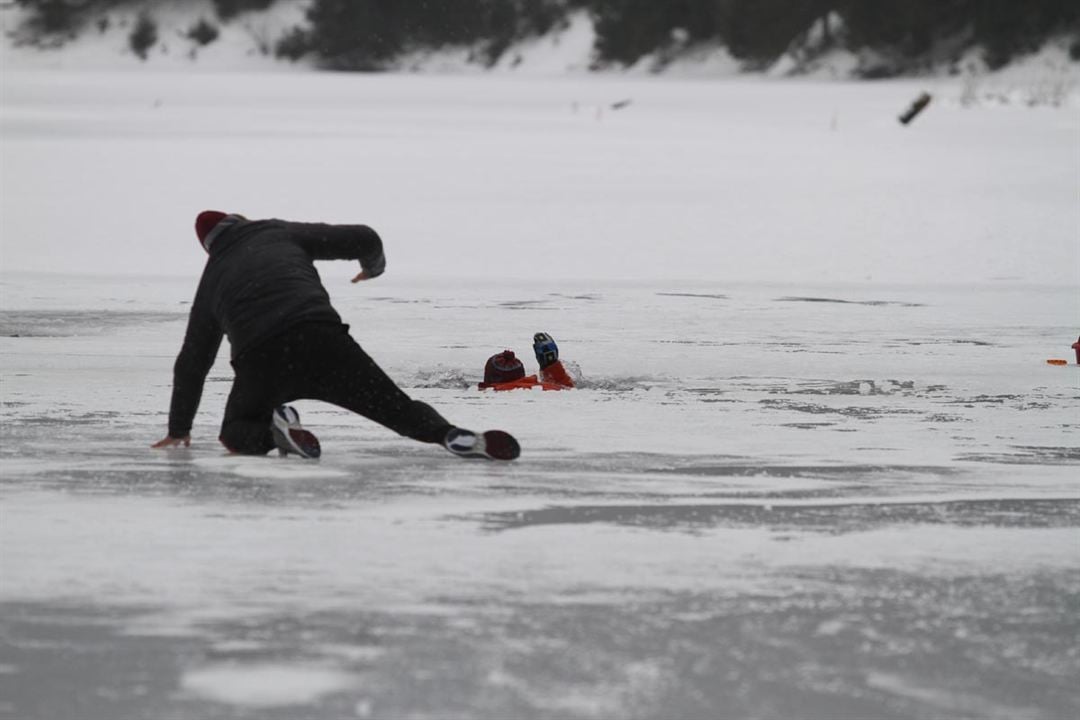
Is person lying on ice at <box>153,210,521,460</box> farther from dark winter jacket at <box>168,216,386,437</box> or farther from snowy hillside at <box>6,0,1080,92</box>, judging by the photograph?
snowy hillside at <box>6,0,1080,92</box>

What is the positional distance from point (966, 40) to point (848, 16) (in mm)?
4054

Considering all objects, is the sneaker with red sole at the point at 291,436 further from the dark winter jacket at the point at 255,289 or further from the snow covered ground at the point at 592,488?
the dark winter jacket at the point at 255,289

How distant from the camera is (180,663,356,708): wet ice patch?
157 inches

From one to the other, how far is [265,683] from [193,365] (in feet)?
9.66

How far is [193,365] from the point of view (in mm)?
6906

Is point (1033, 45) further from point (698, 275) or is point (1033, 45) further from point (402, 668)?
point (402, 668)

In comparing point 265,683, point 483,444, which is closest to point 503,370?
point 483,444

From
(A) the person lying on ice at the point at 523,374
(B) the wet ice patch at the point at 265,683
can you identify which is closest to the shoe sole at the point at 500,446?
(A) the person lying on ice at the point at 523,374

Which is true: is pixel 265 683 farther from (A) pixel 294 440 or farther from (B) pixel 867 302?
(B) pixel 867 302

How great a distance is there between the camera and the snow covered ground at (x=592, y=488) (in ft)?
13.8

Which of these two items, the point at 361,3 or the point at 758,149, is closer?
the point at 758,149

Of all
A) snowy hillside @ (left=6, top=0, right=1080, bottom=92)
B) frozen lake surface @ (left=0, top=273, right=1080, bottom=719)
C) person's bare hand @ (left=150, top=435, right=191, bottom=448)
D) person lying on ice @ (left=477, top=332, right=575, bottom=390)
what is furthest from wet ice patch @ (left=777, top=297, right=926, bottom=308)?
snowy hillside @ (left=6, top=0, right=1080, bottom=92)

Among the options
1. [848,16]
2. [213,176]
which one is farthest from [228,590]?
[848,16]

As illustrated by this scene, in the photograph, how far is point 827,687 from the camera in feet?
13.4
